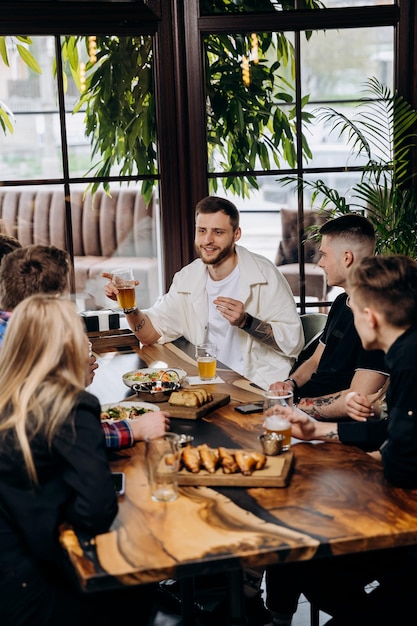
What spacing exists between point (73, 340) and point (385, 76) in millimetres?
3077

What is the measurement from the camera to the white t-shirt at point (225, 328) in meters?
3.86

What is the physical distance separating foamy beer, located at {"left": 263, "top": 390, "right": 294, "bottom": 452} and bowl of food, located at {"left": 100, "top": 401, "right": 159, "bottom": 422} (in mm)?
405

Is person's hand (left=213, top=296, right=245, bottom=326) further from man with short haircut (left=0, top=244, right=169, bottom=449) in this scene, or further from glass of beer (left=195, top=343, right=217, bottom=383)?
man with short haircut (left=0, top=244, right=169, bottom=449)

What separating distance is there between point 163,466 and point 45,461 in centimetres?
28

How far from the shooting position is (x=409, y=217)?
4.35 m

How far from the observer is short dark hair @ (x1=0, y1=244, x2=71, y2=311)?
2604 mm

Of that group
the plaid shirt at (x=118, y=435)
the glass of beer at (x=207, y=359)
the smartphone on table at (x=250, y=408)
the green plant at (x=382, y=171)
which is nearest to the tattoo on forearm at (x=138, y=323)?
the glass of beer at (x=207, y=359)

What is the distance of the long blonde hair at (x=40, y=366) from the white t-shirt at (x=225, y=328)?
1.81m

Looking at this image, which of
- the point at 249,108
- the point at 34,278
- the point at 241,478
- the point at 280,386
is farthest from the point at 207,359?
the point at 249,108

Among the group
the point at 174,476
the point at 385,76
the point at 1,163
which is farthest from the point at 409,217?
the point at 174,476

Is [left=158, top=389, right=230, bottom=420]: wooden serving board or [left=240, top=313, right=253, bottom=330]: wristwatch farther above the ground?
[left=240, top=313, right=253, bottom=330]: wristwatch

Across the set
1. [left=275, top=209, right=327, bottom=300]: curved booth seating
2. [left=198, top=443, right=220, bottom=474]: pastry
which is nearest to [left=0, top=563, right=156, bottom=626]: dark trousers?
[left=198, top=443, right=220, bottom=474]: pastry

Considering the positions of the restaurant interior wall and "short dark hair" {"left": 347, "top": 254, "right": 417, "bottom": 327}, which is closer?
"short dark hair" {"left": 347, "top": 254, "right": 417, "bottom": 327}

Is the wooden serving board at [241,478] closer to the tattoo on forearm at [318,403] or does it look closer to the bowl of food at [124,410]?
the bowl of food at [124,410]
